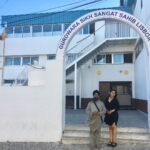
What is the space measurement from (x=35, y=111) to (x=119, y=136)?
3.06 meters

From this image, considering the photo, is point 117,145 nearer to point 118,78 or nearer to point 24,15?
point 118,78

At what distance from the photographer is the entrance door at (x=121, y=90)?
73.4 ft

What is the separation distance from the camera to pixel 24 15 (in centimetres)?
2570

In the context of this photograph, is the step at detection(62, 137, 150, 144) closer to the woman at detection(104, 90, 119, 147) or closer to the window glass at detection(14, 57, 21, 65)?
the woman at detection(104, 90, 119, 147)

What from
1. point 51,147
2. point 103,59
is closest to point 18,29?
point 103,59

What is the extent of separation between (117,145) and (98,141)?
Answer: 0.69 m

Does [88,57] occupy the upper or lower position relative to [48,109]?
upper

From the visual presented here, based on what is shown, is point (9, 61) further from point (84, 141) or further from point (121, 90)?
point (84, 141)

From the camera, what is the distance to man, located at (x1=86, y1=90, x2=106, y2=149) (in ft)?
28.8

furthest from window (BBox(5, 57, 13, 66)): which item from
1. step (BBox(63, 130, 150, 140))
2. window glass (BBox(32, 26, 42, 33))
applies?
step (BBox(63, 130, 150, 140))

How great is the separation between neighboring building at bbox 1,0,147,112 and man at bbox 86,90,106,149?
1199cm

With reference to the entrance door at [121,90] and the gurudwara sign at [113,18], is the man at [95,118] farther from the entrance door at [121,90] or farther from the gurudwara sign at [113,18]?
the entrance door at [121,90]

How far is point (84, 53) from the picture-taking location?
21.3m

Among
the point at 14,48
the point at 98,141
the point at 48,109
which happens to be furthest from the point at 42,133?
the point at 14,48
